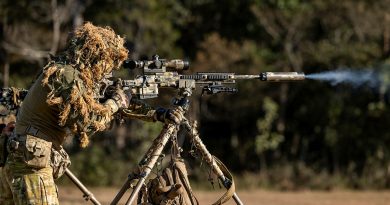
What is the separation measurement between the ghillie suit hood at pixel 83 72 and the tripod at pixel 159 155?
2.64 ft

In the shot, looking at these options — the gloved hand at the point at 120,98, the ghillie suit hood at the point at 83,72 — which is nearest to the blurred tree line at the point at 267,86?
the gloved hand at the point at 120,98

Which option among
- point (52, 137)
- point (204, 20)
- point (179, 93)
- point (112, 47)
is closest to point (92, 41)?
point (112, 47)

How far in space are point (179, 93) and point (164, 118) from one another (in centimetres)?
72

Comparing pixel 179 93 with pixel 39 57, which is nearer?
pixel 179 93

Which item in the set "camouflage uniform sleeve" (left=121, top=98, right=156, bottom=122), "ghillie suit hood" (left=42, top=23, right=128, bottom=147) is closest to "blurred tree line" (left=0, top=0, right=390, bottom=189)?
"camouflage uniform sleeve" (left=121, top=98, right=156, bottom=122)

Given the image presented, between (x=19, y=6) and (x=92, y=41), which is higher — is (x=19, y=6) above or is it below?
above

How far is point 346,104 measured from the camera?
24375 millimetres

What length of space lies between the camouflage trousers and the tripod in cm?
82

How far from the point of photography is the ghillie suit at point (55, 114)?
6.36 m

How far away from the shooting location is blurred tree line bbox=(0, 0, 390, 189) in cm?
2347

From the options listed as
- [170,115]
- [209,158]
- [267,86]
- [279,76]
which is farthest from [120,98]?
[267,86]

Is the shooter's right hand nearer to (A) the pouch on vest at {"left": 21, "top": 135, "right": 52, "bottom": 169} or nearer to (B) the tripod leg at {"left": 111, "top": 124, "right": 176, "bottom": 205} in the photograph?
(B) the tripod leg at {"left": 111, "top": 124, "right": 176, "bottom": 205}

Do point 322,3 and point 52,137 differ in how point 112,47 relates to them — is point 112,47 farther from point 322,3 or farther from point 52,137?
point 322,3

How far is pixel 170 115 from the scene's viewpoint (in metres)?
7.02
